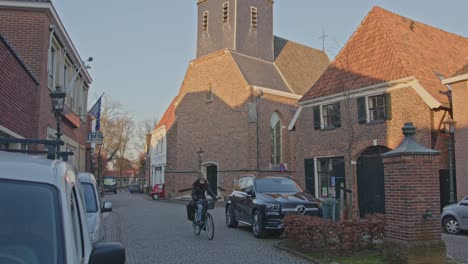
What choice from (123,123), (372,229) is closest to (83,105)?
(372,229)

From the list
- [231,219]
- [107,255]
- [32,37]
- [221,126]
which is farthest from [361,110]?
[107,255]

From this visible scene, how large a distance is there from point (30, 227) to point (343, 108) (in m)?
21.1

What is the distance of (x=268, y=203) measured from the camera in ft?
43.6

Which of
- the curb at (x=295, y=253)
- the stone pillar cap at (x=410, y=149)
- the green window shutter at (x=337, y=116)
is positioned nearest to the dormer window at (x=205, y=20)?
the green window shutter at (x=337, y=116)

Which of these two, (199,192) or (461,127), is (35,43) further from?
(461,127)

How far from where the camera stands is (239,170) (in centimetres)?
3625

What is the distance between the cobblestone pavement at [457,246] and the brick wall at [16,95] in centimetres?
1054

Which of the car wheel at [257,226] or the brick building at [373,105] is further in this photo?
the brick building at [373,105]

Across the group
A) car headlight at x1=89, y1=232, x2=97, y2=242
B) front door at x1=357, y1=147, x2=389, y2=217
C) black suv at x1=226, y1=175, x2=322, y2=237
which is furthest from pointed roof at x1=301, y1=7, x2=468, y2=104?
car headlight at x1=89, y1=232, x2=97, y2=242

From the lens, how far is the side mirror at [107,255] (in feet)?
8.10

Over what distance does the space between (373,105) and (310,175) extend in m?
5.25

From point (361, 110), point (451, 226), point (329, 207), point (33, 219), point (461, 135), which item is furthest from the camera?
point (361, 110)

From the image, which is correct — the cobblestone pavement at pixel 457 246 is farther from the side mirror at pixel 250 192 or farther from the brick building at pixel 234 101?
the brick building at pixel 234 101

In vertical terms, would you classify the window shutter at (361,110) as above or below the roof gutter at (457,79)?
below
